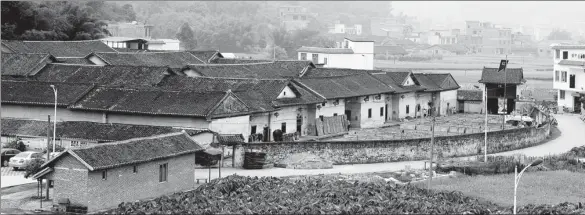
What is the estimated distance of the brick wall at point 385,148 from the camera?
25.2 metres

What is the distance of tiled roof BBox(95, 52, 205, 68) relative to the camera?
3800 centimetres

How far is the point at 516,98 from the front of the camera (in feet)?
136

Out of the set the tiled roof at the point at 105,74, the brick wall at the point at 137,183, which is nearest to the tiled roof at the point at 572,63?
the tiled roof at the point at 105,74

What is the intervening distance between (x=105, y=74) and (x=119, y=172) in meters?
14.8

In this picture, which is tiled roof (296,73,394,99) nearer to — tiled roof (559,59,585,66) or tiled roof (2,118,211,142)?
tiled roof (2,118,211,142)

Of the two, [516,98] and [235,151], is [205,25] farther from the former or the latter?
[235,151]

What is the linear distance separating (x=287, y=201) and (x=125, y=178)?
3.80 m

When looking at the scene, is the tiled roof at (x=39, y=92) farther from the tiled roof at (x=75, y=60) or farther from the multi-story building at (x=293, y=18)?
the multi-story building at (x=293, y=18)

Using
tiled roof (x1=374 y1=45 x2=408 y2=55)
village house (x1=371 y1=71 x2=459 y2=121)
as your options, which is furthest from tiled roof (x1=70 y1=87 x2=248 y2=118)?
tiled roof (x1=374 y1=45 x2=408 y2=55)

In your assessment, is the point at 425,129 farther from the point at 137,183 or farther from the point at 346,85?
the point at 137,183

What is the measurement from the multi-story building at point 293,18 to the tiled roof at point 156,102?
7683cm

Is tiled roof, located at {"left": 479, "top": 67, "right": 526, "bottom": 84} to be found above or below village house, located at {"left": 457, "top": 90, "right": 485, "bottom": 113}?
above

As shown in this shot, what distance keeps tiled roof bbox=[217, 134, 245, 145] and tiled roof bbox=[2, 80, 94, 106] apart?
17.6ft

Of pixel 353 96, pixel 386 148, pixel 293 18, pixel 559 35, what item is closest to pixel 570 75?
pixel 353 96
